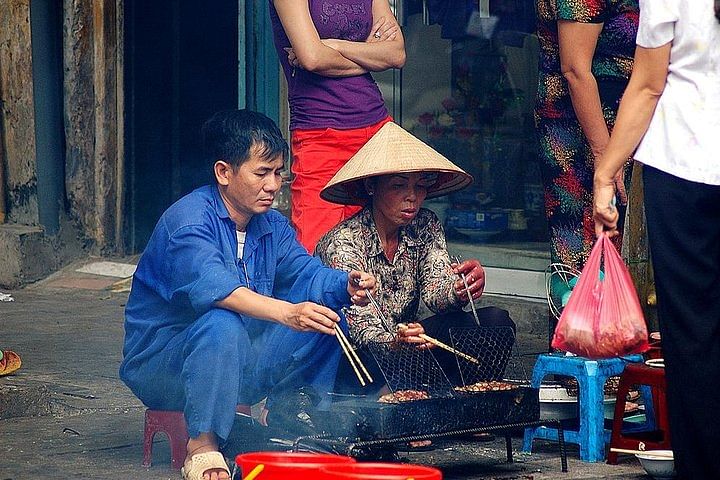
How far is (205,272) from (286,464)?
1008 mm

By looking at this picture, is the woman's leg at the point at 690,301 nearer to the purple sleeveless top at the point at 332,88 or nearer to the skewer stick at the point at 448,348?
the skewer stick at the point at 448,348

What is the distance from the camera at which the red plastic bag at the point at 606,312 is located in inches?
154

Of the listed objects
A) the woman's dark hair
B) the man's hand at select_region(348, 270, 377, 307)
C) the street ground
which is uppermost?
the woman's dark hair

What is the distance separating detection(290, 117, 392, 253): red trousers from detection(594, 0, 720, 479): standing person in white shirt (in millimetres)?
1780

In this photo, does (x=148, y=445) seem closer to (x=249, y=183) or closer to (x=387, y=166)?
(x=249, y=183)

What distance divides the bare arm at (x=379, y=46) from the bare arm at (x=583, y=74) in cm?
77

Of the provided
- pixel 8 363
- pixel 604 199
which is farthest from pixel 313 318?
pixel 8 363

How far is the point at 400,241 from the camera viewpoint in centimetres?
495

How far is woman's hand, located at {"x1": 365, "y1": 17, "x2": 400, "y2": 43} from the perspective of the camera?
18.2 feet

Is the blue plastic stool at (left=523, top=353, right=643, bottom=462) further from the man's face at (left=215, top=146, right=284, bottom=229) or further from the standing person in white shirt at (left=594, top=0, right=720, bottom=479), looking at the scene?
the man's face at (left=215, top=146, right=284, bottom=229)

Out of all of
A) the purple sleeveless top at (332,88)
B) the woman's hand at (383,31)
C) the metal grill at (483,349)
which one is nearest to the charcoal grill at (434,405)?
the metal grill at (483,349)

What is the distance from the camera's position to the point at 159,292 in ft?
15.0

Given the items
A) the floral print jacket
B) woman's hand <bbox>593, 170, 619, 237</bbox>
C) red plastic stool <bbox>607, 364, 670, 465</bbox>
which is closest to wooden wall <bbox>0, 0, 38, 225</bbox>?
the floral print jacket

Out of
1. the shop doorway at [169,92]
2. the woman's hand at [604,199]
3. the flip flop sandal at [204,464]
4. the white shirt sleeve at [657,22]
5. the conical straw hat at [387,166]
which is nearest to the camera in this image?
the white shirt sleeve at [657,22]
